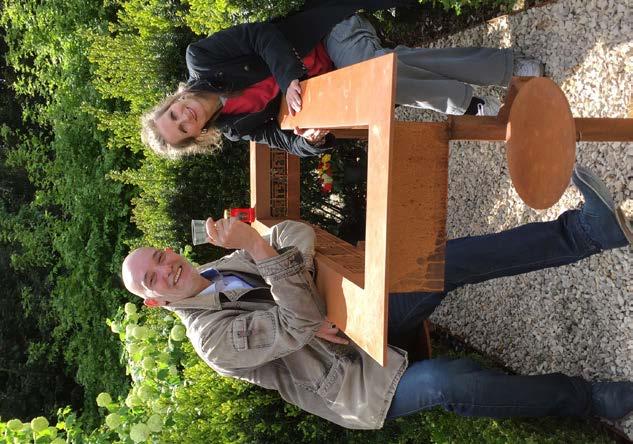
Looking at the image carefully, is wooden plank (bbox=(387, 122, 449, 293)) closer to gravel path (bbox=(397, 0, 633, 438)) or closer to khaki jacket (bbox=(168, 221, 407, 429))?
khaki jacket (bbox=(168, 221, 407, 429))

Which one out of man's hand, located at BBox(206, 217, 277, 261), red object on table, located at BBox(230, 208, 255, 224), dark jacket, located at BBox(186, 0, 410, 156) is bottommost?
red object on table, located at BBox(230, 208, 255, 224)

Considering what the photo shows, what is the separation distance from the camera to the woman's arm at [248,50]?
8.29 feet

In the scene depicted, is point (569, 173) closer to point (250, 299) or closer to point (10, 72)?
point (250, 299)

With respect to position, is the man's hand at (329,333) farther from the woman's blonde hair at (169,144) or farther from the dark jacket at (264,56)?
the woman's blonde hair at (169,144)

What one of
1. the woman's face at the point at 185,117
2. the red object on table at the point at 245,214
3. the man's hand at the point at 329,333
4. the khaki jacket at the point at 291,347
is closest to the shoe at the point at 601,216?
the khaki jacket at the point at 291,347

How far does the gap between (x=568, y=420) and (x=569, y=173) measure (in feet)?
4.95

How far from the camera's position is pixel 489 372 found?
267 centimetres

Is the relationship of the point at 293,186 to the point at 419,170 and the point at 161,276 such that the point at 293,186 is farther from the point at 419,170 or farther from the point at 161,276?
the point at 419,170

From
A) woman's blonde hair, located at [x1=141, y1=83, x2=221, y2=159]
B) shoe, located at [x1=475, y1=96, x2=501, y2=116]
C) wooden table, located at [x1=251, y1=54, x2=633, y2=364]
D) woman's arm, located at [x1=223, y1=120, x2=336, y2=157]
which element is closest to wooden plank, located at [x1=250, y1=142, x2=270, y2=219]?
woman's arm, located at [x1=223, y1=120, x2=336, y2=157]

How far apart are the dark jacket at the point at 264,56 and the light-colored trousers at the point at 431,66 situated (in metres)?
0.12

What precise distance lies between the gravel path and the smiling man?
14.3 inches

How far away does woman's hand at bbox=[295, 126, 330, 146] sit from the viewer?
2.62 m

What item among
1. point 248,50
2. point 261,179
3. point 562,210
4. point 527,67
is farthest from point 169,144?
point 562,210

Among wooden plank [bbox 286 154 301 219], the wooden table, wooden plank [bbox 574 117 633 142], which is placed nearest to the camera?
the wooden table
